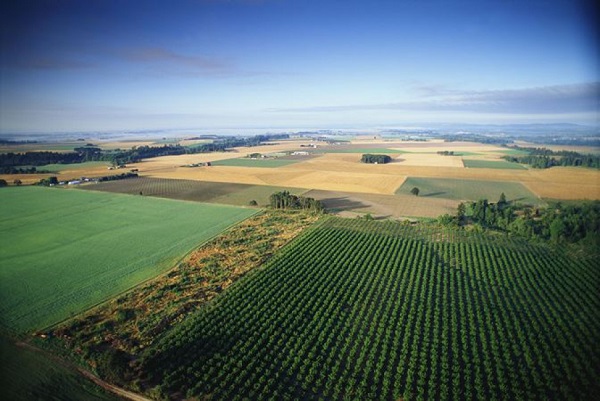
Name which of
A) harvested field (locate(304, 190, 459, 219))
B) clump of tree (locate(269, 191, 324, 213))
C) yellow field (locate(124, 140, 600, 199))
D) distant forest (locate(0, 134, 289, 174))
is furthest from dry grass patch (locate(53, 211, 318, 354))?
distant forest (locate(0, 134, 289, 174))

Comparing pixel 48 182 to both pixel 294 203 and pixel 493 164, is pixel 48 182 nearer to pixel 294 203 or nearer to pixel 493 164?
pixel 294 203

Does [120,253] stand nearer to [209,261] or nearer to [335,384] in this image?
[209,261]

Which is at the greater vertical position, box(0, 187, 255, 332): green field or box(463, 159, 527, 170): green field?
box(463, 159, 527, 170): green field

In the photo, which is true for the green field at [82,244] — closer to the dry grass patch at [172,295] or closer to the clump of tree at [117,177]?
the dry grass patch at [172,295]

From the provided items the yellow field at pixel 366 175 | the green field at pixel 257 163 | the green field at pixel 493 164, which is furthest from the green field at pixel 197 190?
the green field at pixel 493 164

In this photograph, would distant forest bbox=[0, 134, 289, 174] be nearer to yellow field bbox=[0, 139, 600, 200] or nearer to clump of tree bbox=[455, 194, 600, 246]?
yellow field bbox=[0, 139, 600, 200]

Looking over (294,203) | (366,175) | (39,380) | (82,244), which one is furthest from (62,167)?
(39,380)
